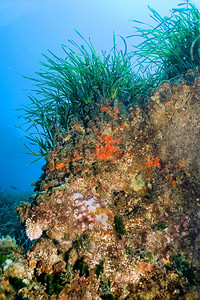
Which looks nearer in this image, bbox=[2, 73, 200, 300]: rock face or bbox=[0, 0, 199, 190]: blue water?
bbox=[2, 73, 200, 300]: rock face

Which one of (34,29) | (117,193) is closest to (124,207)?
(117,193)

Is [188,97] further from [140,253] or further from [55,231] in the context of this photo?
[55,231]

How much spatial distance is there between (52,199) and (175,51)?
302cm

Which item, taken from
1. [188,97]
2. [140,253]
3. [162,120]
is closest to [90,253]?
[140,253]

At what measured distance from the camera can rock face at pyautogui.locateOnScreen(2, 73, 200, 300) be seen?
1.95 m

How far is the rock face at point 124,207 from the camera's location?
6.41 ft

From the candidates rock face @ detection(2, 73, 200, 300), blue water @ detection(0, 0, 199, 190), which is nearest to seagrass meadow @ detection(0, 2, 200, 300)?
rock face @ detection(2, 73, 200, 300)

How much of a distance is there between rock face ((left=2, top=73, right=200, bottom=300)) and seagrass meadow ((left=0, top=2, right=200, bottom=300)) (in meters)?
0.01

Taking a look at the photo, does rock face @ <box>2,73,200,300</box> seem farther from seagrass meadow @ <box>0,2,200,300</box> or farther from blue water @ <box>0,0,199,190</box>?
blue water @ <box>0,0,199,190</box>

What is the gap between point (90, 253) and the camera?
2.06 meters

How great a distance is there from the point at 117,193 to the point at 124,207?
0.20 m

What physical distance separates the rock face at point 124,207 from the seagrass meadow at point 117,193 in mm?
11

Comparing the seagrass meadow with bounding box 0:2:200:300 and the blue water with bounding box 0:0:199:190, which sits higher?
the blue water with bounding box 0:0:199:190

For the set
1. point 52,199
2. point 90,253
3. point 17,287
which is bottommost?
point 90,253
